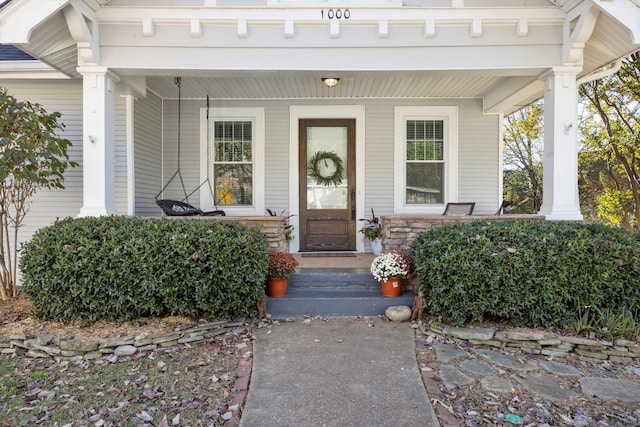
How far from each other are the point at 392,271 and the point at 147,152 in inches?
149

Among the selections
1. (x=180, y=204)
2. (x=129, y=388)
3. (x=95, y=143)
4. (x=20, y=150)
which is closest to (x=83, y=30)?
(x=95, y=143)

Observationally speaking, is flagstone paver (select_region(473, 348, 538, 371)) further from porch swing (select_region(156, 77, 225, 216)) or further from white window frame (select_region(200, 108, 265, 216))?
white window frame (select_region(200, 108, 265, 216))

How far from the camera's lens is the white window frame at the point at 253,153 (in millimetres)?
6027

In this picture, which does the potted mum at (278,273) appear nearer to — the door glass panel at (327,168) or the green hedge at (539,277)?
the green hedge at (539,277)

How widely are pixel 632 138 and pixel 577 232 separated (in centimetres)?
532

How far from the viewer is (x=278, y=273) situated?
158 inches

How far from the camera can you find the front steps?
156 inches

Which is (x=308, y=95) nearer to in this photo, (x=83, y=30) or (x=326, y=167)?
(x=326, y=167)

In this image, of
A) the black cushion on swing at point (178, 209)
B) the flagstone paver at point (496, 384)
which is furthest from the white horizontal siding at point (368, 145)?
the flagstone paver at point (496, 384)

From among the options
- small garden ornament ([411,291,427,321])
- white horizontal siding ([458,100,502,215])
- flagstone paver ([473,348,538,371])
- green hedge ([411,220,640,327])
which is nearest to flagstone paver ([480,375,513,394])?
flagstone paver ([473,348,538,371])

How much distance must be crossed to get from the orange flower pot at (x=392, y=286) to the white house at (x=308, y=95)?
71.6 inches

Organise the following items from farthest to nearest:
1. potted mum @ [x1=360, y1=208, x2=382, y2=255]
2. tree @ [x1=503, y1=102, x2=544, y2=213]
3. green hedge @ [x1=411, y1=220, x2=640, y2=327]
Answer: tree @ [x1=503, y1=102, x2=544, y2=213]
potted mum @ [x1=360, y1=208, x2=382, y2=255]
green hedge @ [x1=411, y1=220, x2=640, y2=327]

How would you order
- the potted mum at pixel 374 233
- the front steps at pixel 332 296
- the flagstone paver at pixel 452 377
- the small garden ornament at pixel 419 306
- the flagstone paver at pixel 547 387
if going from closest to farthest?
the flagstone paver at pixel 547 387
the flagstone paver at pixel 452 377
the small garden ornament at pixel 419 306
the front steps at pixel 332 296
the potted mum at pixel 374 233

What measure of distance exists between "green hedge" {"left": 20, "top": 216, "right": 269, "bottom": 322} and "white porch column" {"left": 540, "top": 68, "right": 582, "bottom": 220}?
10.5 ft
